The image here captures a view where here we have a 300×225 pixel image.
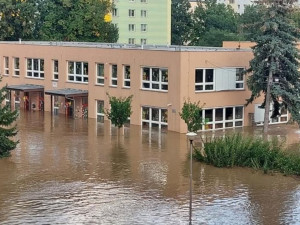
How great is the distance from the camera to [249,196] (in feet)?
87.1

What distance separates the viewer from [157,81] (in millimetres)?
43344

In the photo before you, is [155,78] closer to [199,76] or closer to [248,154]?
[199,76]

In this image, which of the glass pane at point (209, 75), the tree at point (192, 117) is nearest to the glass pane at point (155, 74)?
the glass pane at point (209, 75)

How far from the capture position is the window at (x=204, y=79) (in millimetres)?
42375

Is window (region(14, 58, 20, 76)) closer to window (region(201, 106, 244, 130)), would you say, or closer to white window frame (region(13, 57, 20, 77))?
white window frame (region(13, 57, 20, 77))

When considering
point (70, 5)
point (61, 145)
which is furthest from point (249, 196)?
point (70, 5)

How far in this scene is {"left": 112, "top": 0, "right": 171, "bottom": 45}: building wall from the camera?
85444mm

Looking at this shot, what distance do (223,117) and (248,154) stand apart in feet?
40.7

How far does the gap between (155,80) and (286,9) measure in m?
9.09

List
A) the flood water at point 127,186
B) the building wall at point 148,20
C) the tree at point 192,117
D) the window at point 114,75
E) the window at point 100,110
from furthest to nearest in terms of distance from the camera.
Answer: the building wall at point 148,20
the window at point 100,110
the window at point 114,75
the tree at point 192,117
the flood water at point 127,186

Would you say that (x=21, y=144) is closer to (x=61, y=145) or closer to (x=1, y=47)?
(x=61, y=145)

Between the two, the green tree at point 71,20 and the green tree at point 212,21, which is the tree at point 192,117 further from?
the green tree at point 212,21

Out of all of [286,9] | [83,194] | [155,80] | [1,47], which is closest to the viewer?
[83,194]

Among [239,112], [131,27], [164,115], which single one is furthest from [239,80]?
[131,27]
